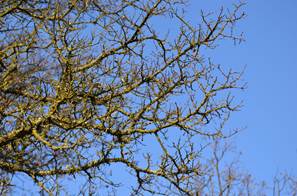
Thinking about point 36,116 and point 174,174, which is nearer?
point 36,116

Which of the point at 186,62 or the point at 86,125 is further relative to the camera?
the point at 186,62

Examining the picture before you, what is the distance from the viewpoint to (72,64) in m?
7.21

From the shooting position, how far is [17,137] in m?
6.77

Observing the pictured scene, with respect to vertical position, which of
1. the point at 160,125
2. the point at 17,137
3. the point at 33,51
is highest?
the point at 33,51

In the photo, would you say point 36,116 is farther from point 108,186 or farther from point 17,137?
point 108,186

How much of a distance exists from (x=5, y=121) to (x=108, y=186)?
1527 mm

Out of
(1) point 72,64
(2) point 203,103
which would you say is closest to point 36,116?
(1) point 72,64

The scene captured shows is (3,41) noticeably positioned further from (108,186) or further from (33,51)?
(108,186)

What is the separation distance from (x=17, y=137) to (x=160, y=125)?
5.46ft

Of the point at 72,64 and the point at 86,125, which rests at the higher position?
the point at 72,64

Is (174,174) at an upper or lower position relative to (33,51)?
lower

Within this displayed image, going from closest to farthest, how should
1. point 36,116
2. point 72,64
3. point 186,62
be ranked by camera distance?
point 36,116 < point 72,64 < point 186,62

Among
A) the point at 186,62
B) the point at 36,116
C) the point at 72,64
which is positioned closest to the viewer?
the point at 36,116

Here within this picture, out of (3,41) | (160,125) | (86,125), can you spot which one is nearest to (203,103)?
(160,125)
